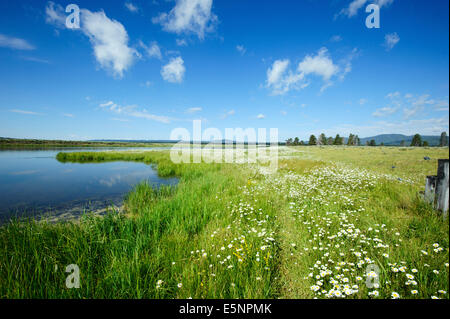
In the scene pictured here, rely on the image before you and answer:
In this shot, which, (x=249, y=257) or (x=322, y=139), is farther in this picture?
(x=322, y=139)

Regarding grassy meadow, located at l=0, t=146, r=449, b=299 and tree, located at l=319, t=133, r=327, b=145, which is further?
tree, located at l=319, t=133, r=327, b=145

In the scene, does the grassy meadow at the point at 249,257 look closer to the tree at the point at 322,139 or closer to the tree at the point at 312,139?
the tree at the point at 312,139

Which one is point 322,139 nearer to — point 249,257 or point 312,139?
point 312,139

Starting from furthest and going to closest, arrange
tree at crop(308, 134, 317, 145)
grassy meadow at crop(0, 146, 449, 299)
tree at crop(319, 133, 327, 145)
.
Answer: tree at crop(319, 133, 327, 145) < tree at crop(308, 134, 317, 145) < grassy meadow at crop(0, 146, 449, 299)

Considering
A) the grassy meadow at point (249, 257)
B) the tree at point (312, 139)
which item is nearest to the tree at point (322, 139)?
the tree at point (312, 139)

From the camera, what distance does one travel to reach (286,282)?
3.14 meters

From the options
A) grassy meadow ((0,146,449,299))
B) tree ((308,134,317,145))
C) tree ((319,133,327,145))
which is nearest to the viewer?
grassy meadow ((0,146,449,299))

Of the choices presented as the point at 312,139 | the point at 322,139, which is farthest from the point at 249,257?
the point at 322,139

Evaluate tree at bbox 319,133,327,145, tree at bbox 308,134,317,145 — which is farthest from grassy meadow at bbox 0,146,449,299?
tree at bbox 319,133,327,145

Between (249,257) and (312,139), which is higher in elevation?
(312,139)

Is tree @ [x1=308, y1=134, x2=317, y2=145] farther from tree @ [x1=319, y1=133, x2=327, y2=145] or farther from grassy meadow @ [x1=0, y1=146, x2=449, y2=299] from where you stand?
grassy meadow @ [x1=0, y1=146, x2=449, y2=299]
